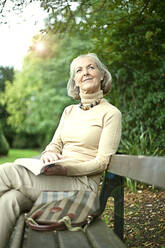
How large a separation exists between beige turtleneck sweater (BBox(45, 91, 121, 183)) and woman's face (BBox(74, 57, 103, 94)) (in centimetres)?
6

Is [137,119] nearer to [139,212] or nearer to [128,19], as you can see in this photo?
[128,19]

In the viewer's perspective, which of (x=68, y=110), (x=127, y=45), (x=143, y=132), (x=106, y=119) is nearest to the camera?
(x=106, y=119)

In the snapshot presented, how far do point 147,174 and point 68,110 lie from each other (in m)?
1.47

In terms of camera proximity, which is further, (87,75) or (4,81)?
(4,81)

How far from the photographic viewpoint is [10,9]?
140 inches

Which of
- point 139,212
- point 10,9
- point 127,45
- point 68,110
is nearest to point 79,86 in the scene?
point 68,110

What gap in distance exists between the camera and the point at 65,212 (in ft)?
5.75

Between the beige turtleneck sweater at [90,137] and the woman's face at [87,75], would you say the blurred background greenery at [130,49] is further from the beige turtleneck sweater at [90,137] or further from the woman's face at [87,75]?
the beige turtleneck sweater at [90,137]

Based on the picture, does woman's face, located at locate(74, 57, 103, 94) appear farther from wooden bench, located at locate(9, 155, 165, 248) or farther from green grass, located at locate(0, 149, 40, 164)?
green grass, located at locate(0, 149, 40, 164)

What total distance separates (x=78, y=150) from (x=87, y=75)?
625 millimetres

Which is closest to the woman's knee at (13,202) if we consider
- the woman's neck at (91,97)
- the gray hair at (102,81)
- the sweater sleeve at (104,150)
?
the sweater sleeve at (104,150)

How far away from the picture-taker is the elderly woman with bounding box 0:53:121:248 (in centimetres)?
195

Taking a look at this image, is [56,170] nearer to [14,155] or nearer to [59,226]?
[59,226]

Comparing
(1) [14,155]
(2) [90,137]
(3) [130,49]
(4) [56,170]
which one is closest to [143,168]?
(4) [56,170]
